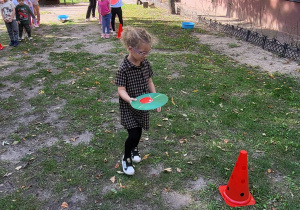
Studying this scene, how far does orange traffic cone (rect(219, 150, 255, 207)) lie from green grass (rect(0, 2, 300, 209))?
9 cm

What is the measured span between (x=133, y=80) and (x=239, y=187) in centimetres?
147

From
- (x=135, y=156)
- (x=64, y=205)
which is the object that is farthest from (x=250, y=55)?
(x=64, y=205)

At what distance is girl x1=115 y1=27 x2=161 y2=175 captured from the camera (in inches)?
100

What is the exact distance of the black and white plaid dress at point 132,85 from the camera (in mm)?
2648

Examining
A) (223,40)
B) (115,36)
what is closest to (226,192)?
(223,40)

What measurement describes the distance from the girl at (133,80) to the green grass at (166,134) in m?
0.47

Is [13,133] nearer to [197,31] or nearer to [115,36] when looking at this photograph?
[115,36]

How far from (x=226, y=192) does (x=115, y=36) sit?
7.88 meters

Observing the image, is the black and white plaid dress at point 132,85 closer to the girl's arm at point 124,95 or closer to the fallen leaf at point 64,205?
the girl's arm at point 124,95

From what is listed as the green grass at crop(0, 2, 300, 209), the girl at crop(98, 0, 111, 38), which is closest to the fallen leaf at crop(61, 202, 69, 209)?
the green grass at crop(0, 2, 300, 209)

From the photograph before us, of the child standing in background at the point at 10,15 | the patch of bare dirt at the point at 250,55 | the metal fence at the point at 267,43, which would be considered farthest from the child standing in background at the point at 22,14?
the metal fence at the point at 267,43

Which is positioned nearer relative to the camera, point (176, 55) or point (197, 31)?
point (176, 55)

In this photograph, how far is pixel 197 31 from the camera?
10.4m

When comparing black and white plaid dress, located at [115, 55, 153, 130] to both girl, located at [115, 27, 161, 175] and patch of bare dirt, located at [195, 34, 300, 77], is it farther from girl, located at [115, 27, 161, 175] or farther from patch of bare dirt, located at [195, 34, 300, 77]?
patch of bare dirt, located at [195, 34, 300, 77]
